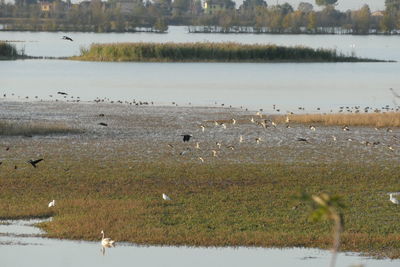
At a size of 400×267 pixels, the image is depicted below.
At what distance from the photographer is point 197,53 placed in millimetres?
79000

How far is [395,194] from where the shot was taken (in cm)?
1925

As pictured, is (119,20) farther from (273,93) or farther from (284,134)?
(284,134)

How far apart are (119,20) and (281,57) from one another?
72.3 m

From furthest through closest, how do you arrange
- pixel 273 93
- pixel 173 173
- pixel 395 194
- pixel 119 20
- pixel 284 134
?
1. pixel 119 20
2. pixel 273 93
3. pixel 284 134
4. pixel 173 173
5. pixel 395 194

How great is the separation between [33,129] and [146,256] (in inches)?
598

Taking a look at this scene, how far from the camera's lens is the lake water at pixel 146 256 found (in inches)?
555

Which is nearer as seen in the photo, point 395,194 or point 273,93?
point 395,194

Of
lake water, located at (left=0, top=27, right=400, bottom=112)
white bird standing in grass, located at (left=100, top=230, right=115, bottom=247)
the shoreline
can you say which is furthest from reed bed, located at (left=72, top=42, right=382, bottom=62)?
white bird standing in grass, located at (left=100, top=230, right=115, bottom=247)

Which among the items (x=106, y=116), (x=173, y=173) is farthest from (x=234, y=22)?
(x=173, y=173)

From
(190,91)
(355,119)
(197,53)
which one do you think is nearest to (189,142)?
(355,119)

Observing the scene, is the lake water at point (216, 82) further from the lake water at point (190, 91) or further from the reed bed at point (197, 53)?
the reed bed at point (197, 53)

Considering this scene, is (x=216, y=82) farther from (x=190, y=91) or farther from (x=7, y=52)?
(x=7, y=52)

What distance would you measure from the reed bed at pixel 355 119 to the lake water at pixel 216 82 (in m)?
6.98

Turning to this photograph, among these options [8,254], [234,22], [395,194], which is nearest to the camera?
[8,254]
